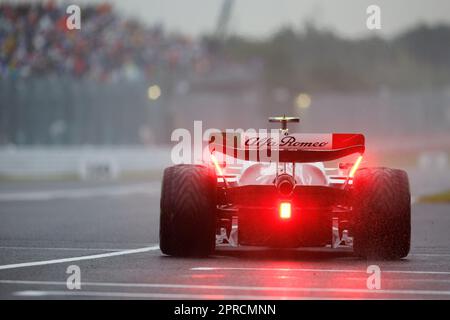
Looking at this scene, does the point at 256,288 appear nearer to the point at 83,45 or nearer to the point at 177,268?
the point at 177,268

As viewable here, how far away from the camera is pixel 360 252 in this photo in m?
12.0

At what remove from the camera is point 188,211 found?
1184cm

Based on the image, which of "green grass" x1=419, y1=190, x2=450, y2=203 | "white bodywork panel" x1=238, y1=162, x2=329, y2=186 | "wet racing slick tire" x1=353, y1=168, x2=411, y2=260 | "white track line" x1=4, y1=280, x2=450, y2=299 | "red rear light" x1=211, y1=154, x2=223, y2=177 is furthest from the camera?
"green grass" x1=419, y1=190, x2=450, y2=203

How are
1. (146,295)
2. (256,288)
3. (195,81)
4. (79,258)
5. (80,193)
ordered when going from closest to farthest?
(146,295), (256,288), (79,258), (80,193), (195,81)

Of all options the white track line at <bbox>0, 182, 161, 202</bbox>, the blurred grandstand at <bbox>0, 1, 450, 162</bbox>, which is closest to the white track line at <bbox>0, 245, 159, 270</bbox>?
the white track line at <bbox>0, 182, 161, 202</bbox>

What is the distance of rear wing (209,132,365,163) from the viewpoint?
38.8ft

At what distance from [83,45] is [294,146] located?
47.5 metres

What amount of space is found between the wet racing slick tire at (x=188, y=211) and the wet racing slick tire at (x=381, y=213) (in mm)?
1404

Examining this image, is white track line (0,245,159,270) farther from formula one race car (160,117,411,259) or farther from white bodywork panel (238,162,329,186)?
white bodywork panel (238,162,329,186)

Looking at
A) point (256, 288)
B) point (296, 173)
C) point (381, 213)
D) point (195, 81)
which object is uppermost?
point (195, 81)

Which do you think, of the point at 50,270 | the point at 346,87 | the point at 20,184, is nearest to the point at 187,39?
the point at 346,87

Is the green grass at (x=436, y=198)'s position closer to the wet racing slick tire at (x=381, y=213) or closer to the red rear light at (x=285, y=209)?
the wet racing slick tire at (x=381, y=213)

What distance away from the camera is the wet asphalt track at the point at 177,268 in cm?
907

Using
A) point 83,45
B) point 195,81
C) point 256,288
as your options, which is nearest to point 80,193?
point 256,288
